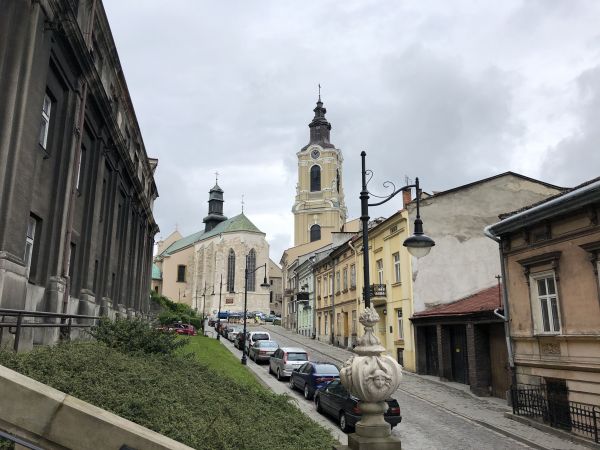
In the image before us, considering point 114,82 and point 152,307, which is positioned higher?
point 114,82

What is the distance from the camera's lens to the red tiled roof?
63.0 ft

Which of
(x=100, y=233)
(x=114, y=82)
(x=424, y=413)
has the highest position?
(x=114, y=82)

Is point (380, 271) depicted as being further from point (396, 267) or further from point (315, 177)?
point (315, 177)

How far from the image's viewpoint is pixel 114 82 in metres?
21.5

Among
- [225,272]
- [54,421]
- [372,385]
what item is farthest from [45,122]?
[225,272]

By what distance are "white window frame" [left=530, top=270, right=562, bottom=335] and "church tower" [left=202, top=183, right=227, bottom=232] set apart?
296 ft

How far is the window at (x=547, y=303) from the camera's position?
14.3m

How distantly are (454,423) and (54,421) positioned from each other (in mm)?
13325

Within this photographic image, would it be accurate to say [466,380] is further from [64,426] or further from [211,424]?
[64,426]

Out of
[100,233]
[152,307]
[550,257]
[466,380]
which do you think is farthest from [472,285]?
A: [152,307]

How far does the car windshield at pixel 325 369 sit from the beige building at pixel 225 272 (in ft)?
189

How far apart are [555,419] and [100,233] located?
684 inches

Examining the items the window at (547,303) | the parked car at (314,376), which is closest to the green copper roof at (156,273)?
the parked car at (314,376)

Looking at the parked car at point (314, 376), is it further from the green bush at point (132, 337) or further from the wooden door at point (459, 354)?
the green bush at point (132, 337)
